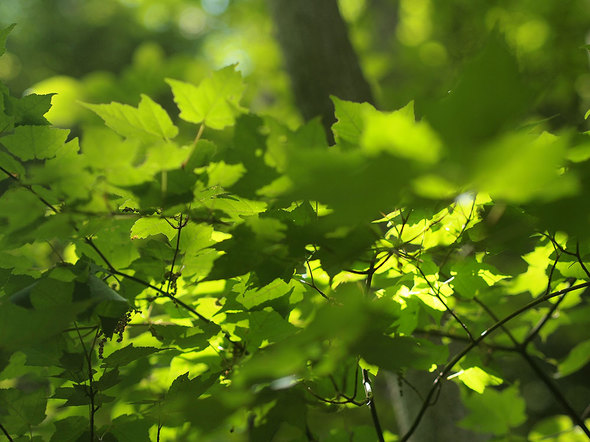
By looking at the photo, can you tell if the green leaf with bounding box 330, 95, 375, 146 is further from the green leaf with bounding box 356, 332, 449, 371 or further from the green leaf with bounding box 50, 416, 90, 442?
the green leaf with bounding box 50, 416, 90, 442

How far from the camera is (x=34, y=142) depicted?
2.04 feet

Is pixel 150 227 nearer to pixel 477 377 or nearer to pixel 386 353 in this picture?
pixel 386 353

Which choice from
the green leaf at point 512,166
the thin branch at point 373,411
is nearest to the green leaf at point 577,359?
the thin branch at point 373,411

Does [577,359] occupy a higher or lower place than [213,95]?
lower

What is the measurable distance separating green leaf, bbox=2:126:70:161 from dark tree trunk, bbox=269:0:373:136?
1.13m

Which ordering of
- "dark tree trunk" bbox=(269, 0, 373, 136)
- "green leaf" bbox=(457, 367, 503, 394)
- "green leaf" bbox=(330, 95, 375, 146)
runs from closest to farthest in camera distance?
1. "green leaf" bbox=(330, 95, 375, 146)
2. "green leaf" bbox=(457, 367, 503, 394)
3. "dark tree trunk" bbox=(269, 0, 373, 136)

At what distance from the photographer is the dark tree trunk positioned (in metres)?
1.82

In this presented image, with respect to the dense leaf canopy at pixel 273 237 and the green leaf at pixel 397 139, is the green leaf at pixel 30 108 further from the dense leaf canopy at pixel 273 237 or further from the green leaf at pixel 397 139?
the green leaf at pixel 397 139

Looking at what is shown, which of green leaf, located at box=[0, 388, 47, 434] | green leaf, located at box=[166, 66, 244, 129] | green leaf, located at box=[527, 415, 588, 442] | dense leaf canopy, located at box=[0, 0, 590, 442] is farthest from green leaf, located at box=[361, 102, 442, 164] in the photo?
green leaf, located at box=[527, 415, 588, 442]

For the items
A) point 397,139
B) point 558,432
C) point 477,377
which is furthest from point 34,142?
point 558,432

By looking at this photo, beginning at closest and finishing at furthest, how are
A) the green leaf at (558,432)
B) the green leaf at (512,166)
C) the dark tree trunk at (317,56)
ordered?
the green leaf at (512,166)
the green leaf at (558,432)
the dark tree trunk at (317,56)

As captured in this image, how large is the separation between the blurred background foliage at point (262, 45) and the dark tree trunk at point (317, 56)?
0.46 m

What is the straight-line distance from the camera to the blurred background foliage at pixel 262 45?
15.3 ft

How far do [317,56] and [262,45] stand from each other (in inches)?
142
